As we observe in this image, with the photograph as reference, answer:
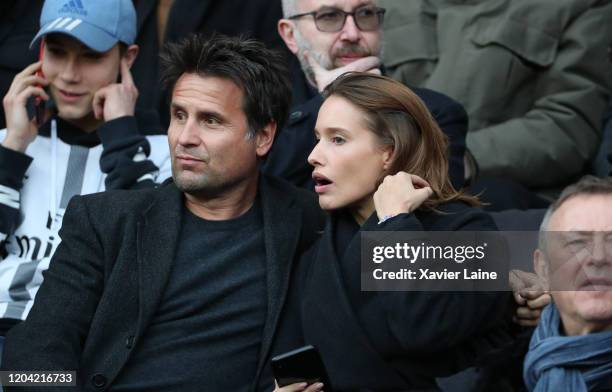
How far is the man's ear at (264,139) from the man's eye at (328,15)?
879mm

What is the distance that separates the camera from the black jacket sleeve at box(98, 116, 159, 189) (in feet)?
14.6

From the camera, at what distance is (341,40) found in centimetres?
498

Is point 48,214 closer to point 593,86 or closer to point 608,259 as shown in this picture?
point 608,259

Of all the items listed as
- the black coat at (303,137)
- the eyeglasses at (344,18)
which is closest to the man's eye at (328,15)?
the eyeglasses at (344,18)

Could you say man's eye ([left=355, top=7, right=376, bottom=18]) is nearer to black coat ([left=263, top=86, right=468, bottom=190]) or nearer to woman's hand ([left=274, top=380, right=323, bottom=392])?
black coat ([left=263, top=86, right=468, bottom=190])

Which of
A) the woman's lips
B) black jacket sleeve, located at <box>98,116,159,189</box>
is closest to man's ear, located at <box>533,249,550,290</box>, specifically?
the woman's lips

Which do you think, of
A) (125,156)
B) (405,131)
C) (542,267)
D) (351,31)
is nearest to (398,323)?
(542,267)

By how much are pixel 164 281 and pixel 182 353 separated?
0.24m

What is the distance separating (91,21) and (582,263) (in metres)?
2.23

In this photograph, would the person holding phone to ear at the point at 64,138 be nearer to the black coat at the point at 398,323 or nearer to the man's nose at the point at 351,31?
the man's nose at the point at 351,31

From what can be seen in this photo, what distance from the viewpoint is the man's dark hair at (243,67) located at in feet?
13.6

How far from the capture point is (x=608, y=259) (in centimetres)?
343

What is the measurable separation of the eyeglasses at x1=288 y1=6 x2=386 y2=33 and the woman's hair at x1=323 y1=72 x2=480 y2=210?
119 centimetres

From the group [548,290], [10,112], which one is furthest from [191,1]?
[548,290]
